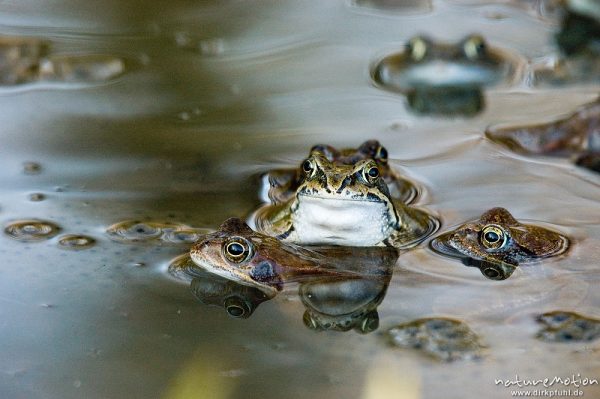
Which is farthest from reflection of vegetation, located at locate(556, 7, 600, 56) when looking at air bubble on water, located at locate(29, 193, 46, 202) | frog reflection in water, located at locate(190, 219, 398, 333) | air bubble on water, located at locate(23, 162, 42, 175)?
air bubble on water, located at locate(29, 193, 46, 202)

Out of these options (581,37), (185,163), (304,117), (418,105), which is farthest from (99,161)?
(581,37)

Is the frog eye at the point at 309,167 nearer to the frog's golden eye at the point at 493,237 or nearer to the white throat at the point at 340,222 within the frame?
the white throat at the point at 340,222

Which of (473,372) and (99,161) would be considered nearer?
(473,372)

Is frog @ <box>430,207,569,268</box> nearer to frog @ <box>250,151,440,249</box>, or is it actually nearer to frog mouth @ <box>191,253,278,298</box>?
frog @ <box>250,151,440,249</box>

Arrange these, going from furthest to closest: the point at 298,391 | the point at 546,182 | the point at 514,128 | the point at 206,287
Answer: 1. the point at 514,128
2. the point at 546,182
3. the point at 206,287
4. the point at 298,391

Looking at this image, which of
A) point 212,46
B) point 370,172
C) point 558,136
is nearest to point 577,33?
point 558,136

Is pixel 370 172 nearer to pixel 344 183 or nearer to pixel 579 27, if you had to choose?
pixel 344 183

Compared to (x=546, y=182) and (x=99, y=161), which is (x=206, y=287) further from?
(x=546, y=182)
